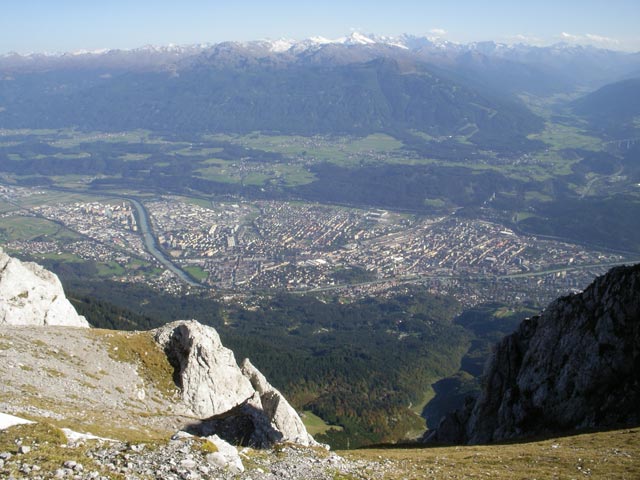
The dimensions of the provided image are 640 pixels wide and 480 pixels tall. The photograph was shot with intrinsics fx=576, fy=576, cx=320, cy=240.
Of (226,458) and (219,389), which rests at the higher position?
(226,458)

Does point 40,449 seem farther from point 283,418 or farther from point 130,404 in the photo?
point 283,418

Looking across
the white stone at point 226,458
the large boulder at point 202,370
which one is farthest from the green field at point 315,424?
the white stone at point 226,458

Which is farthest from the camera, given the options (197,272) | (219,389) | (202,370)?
(197,272)

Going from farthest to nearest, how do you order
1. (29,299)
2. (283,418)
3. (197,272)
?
(197,272) → (29,299) → (283,418)

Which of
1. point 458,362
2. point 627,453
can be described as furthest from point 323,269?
point 627,453

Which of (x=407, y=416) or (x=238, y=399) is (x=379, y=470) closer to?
(x=238, y=399)

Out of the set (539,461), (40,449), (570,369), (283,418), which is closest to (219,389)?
(283,418)
